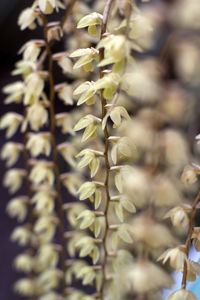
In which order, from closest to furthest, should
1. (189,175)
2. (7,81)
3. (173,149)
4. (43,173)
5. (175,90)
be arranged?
(189,175)
(43,173)
(173,149)
(175,90)
(7,81)

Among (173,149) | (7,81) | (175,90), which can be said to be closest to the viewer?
(173,149)

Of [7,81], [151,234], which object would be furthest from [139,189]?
[7,81]

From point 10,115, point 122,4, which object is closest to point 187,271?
point 122,4

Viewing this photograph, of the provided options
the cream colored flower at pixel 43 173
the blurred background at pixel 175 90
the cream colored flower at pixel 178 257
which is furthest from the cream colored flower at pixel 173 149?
the cream colored flower at pixel 178 257

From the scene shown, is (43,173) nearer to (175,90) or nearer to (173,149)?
(173,149)

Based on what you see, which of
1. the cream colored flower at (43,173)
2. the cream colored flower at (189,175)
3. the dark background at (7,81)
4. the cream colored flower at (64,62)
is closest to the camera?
the cream colored flower at (189,175)

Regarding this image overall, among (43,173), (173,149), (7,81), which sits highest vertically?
(43,173)

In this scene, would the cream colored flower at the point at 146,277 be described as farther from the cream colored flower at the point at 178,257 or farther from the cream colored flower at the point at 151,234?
the cream colored flower at the point at 178,257

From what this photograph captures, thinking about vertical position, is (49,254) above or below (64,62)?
below

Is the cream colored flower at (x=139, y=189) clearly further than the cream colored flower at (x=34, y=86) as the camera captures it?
Yes
